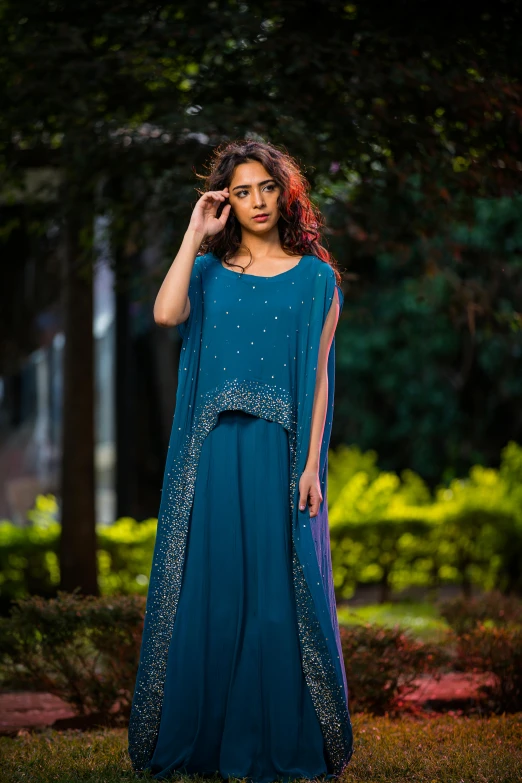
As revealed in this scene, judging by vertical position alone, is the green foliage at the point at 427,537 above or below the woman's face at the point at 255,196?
below

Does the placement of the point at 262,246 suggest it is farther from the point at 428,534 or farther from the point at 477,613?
the point at 428,534

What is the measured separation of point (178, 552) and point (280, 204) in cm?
120

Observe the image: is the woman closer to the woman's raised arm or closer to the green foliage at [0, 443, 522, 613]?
the woman's raised arm

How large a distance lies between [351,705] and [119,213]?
297 centimetres

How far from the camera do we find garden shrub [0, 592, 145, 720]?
489 cm

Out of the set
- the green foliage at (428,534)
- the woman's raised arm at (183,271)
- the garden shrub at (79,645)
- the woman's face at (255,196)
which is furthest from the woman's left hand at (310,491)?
the green foliage at (428,534)

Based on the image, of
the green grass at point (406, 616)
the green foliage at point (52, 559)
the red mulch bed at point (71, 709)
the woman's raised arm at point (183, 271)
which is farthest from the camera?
the green foliage at point (52, 559)

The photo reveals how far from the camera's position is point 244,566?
3.56m

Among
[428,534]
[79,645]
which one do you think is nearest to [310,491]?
[79,645]

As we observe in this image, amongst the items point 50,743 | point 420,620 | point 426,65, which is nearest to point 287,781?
point 50,743

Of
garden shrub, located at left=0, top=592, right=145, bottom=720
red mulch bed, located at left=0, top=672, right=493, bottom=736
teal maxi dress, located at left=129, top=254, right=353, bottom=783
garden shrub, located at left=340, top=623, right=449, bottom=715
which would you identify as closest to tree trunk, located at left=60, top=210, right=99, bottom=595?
red mulch bed, located at left=0, top=672, right=493, bottom=736

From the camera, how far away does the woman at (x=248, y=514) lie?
349cm

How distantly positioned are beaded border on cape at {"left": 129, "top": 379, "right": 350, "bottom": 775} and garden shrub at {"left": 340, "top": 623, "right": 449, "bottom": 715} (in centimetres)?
129

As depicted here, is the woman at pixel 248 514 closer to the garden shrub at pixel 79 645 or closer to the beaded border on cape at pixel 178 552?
the beaded border on cape at pixel 178 552
